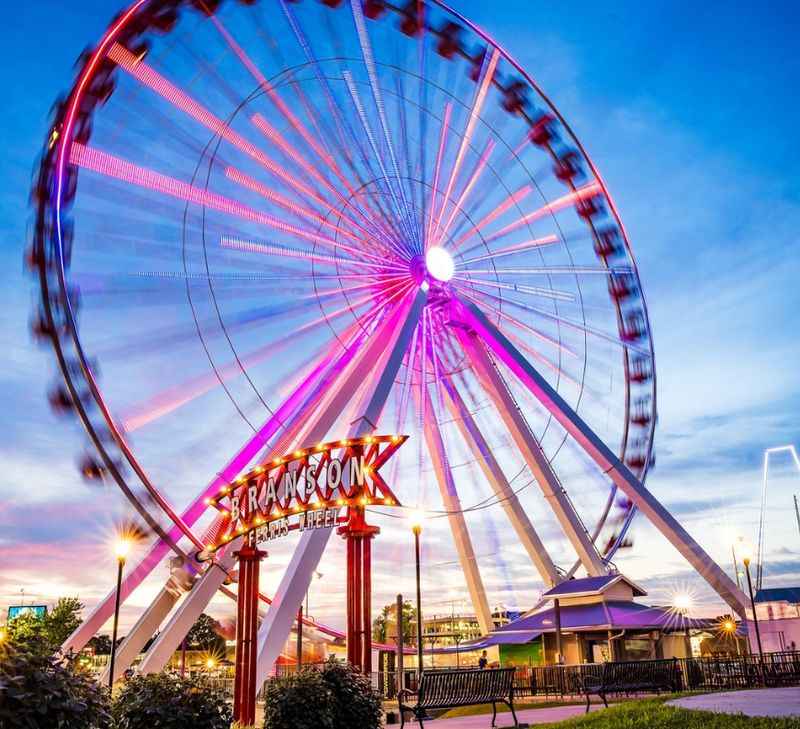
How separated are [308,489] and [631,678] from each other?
724 cm

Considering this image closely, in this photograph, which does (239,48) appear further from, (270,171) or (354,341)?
(354,341)

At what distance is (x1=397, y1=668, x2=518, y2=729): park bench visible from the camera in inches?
455

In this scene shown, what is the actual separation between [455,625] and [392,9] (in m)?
84.6

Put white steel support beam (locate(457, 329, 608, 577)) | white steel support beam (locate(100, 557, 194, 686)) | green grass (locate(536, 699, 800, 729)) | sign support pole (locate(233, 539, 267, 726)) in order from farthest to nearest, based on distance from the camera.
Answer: white steel support beam (locate(457, 329, 608, 577)) → white steel support beam (locate(100, 557, 194, 686)) → sign support pole (locate(233, 539, 267, 726)) → green grass (locate(536, 699, 800, 729))

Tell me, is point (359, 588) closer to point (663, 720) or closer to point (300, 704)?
point (300, 704)

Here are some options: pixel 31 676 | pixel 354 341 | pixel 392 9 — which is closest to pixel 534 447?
pixel 354 341

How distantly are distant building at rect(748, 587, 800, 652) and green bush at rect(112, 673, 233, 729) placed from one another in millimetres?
21244

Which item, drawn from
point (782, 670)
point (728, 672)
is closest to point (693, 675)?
point (728, 672)

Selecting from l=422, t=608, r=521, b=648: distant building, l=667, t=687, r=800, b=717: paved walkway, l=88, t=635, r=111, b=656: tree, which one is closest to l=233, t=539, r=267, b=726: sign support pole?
l=667, t=687, r=800, b=717: paved walkway

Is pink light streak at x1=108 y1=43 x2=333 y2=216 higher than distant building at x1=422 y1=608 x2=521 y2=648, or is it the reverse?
pink light streak at x1=108 y1=43 x2=333 y2=216

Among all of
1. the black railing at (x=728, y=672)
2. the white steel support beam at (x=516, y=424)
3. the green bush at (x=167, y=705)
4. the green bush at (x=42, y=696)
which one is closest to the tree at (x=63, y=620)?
the white steel support beam at (x=516, y=424)

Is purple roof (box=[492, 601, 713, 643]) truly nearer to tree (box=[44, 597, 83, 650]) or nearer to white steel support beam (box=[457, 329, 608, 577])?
white steel support beam (box=[457, 329, 608, 577])

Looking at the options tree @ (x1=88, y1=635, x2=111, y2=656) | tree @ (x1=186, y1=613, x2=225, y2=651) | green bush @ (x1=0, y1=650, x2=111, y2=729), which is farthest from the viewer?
tree @ (x1=186, y1=613, x2=225, y2=651)

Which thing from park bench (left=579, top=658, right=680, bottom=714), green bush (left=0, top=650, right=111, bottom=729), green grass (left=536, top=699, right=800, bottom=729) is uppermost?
green bush (left=0, top=650, right=111, bottom=729)
